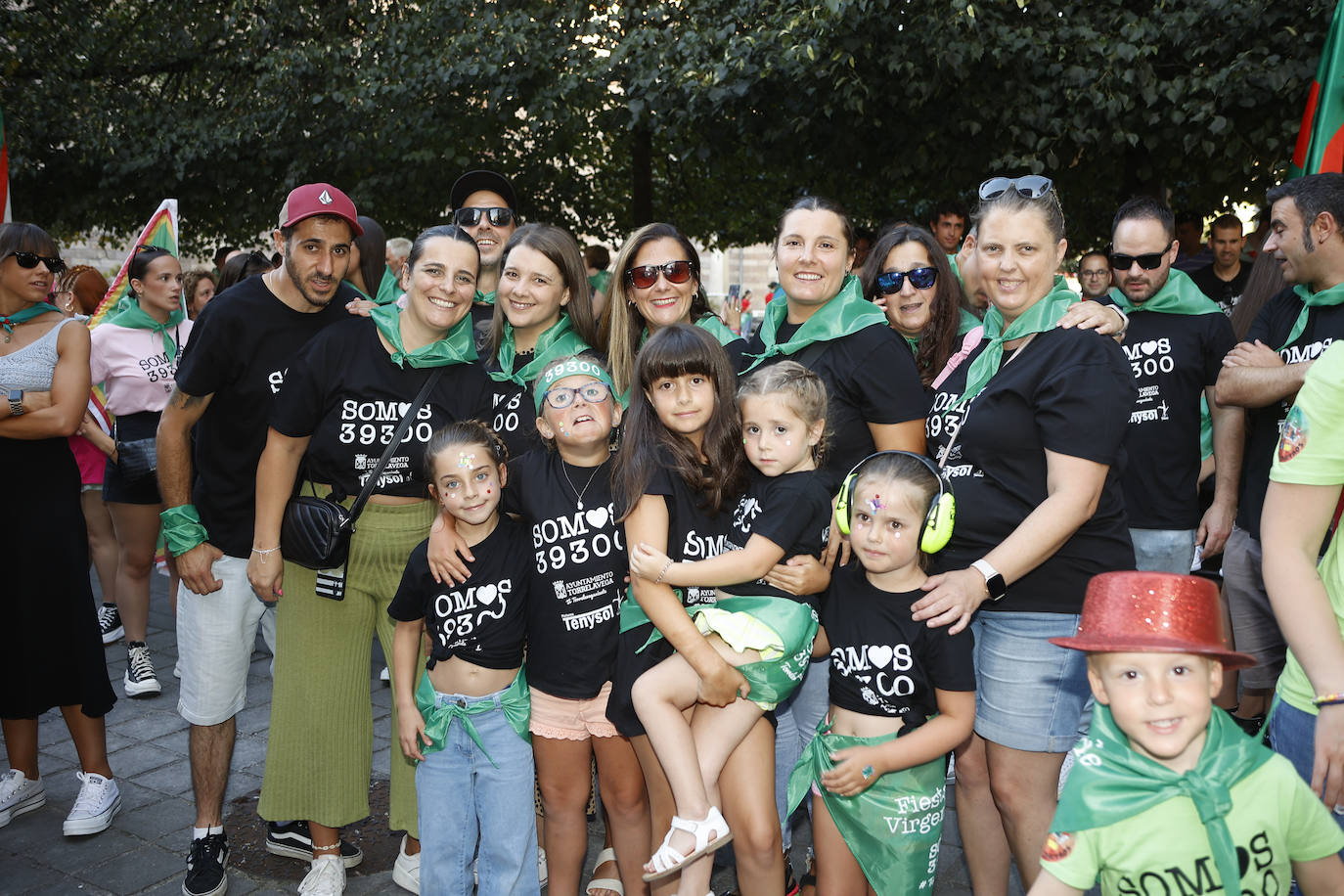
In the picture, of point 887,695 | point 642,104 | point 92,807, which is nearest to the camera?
point 887,695

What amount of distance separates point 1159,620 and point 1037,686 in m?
0.92

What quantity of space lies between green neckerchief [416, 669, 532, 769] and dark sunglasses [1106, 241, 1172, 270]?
3238mm

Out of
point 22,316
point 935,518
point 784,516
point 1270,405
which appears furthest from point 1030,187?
point 22,316

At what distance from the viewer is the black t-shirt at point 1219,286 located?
749 cm

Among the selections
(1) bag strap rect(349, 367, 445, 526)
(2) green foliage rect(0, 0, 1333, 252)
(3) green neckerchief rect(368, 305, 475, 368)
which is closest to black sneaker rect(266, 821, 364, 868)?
(1) bag strap rect(349, 367, 445, 526)

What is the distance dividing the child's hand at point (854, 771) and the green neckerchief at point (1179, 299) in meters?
2.85

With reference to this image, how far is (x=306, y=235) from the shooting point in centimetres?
386

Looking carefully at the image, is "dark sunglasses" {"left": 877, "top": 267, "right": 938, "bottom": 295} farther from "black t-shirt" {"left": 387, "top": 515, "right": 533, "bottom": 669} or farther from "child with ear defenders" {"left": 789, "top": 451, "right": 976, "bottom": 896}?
"black t-shirt" {"left": 387, "top": 515, "right": 533, "bottom": 669}

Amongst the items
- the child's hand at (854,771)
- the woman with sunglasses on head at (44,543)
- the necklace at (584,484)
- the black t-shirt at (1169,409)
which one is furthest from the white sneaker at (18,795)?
the black t-shirt at (1169,409)

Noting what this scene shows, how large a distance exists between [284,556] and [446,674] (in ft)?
2.56

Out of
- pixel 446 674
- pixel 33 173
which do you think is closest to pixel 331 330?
pixel 446 674

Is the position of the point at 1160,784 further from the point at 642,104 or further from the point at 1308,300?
the point at 642,104

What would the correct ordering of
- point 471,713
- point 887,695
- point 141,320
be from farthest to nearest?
point 141,320 → point 471,713 → point 887,695

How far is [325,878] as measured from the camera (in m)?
3.74
